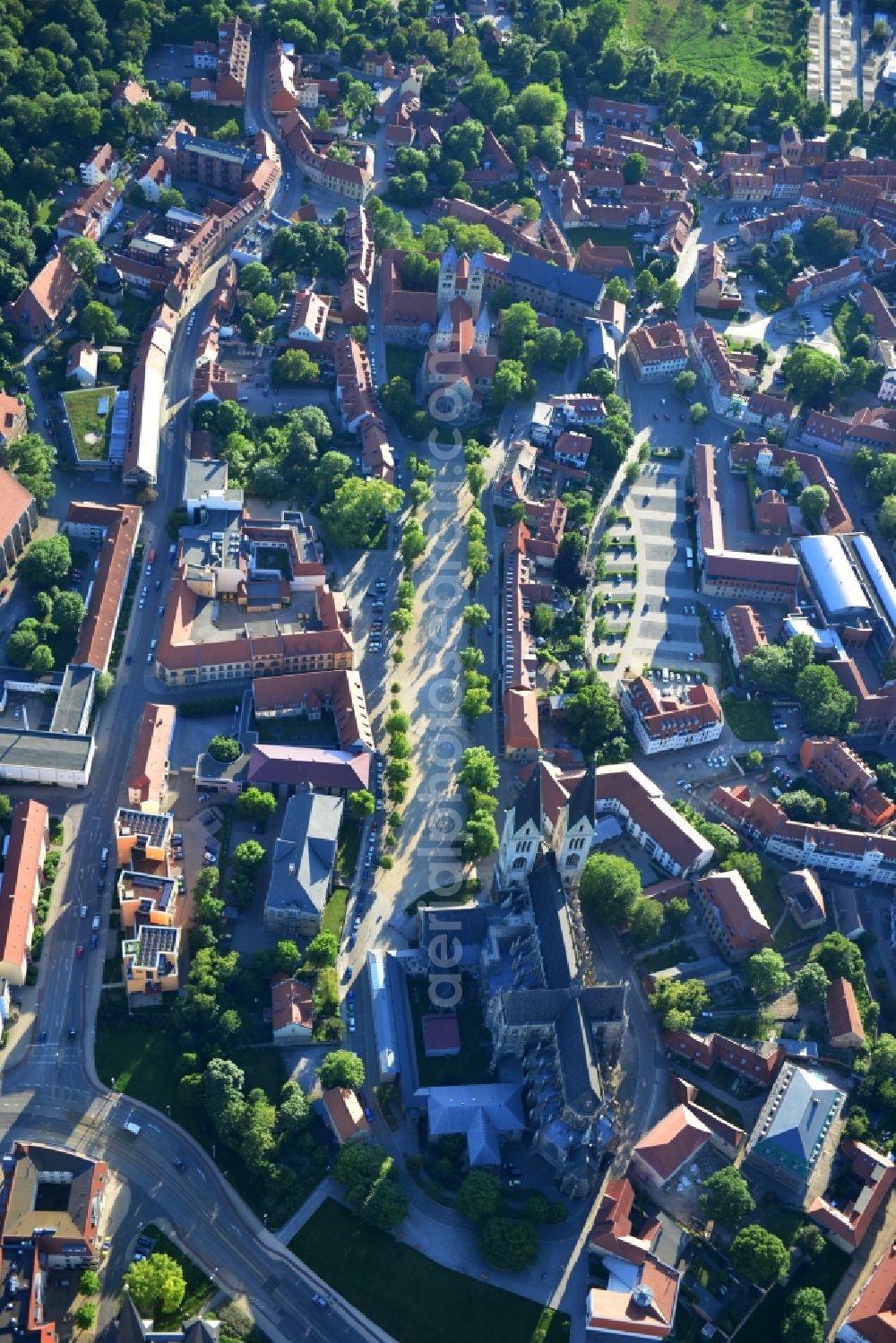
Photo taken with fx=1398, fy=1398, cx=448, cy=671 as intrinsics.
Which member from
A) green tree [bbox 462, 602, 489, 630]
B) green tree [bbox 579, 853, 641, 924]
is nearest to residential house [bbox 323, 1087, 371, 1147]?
green tree [bbox 579, 853, 641, 924]

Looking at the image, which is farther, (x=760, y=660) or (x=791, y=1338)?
(x=760, y=660)

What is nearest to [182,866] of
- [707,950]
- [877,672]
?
[707,950]

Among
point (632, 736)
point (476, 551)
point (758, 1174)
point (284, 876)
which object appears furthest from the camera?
point (476, 551)

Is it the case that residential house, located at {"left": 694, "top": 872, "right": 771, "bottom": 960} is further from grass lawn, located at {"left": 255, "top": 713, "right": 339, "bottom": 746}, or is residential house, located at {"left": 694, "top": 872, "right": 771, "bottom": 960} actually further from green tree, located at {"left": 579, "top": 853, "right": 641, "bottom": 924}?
grass lawn, located at {"left": 255, "top": 713, "right": 339, "bottom": 746}

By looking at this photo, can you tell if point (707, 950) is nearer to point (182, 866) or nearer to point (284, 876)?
point (284, 876)

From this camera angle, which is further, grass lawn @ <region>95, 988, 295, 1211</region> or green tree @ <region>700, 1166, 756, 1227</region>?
grass lawn @ <region>95, 988, 295, 1211</region>

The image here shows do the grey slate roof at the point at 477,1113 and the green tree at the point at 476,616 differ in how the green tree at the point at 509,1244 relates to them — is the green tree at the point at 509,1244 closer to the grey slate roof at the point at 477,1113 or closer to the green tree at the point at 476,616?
the grey slate roof at the point at 477,1113

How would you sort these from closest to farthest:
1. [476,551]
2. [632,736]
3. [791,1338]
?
[791,1338], [632,736], [476,551]
